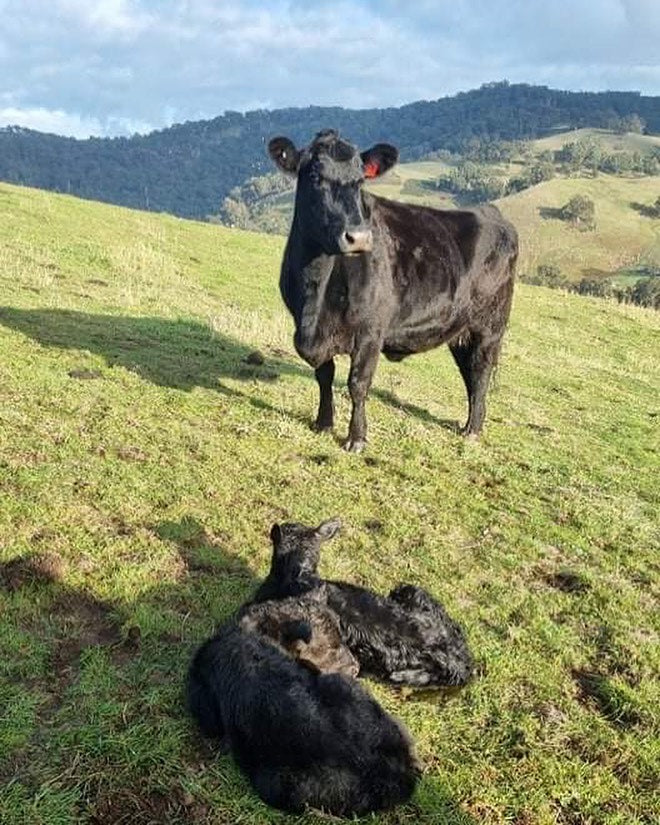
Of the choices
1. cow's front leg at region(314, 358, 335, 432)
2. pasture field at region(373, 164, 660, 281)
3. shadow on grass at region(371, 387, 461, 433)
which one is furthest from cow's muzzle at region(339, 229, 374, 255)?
pasture field at region(373, 164, 660, 281)

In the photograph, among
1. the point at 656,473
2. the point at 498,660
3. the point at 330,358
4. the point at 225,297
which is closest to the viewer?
the point at 498,660

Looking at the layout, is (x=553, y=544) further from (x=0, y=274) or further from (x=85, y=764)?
(x=0, y=274)

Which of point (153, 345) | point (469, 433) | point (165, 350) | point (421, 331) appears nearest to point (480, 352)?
point (469, 433)

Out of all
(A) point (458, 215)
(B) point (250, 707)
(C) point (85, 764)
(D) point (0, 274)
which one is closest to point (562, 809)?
(B) point (250, 707)

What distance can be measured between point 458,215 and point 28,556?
24.7 ft

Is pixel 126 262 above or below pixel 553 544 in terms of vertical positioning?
above

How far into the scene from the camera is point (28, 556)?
548 cm

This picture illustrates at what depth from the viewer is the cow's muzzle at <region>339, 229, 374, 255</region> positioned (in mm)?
7582

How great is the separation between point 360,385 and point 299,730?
223 inches

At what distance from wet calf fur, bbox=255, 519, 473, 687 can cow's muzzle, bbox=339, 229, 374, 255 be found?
329cm

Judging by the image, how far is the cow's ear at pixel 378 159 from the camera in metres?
Result: 8.83

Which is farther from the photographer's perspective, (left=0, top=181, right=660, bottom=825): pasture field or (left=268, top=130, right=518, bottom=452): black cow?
(left=268, top=130, right=518, bottom=452): black cow

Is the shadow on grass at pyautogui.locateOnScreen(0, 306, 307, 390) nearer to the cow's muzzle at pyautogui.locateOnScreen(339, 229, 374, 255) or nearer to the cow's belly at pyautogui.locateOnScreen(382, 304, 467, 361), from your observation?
the cow's belly at pyautogui.locateOnScreen(382, 304, 467, 361)

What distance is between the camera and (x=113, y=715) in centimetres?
409
